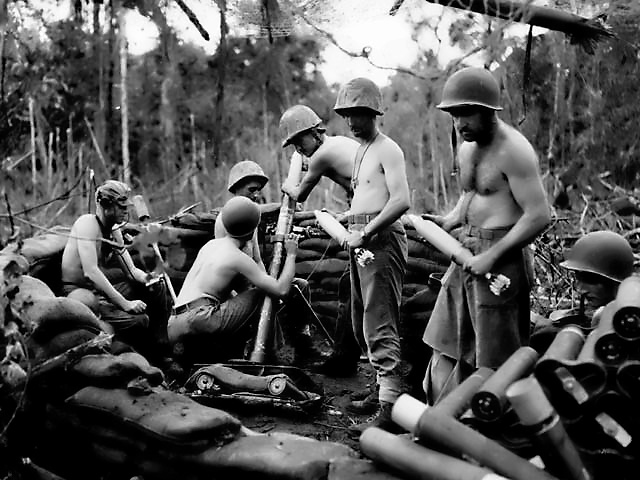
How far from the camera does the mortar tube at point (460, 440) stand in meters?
2.34

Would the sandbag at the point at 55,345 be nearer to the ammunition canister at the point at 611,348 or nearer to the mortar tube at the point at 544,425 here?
the mortar tube at the point at 544,425

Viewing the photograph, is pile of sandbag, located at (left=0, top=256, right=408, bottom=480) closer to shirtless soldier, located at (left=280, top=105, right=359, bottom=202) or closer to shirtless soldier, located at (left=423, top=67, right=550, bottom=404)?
shirtless soldier, located at (left=423, top=67, right=550, bottom=404)

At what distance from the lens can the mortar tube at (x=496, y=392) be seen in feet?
8.05

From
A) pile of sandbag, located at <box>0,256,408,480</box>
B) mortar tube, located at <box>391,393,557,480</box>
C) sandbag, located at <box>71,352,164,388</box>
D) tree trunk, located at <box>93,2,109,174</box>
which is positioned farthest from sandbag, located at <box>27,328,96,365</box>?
tree trunk, located at <box>93,2,109,174</box>

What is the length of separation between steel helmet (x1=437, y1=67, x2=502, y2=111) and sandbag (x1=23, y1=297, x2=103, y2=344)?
2.05 metres

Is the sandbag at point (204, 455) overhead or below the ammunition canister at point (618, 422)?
below

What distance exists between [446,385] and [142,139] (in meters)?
15.1

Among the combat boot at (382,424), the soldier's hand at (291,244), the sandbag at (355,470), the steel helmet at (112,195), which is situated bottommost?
the combat boot at (382,424)

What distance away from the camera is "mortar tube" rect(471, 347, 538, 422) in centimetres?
246

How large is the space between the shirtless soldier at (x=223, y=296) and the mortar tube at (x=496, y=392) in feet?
7.76

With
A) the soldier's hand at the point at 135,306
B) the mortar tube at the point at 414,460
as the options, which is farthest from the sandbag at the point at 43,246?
the mortar tube at the point at 414,460

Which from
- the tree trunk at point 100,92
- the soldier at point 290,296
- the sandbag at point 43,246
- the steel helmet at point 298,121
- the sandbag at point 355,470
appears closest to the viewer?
the sandbag at point 355,470

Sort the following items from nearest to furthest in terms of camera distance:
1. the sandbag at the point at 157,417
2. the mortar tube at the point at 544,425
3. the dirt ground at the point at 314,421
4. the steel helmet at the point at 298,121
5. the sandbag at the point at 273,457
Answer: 1. the mortar tube at the point at 544,425
2. the sandbag at the point at 273,457
3. the sandbag at the point at 157,417
4. the dirt ground at the point at 314,421
5. the steel helmet at the point at 298,121

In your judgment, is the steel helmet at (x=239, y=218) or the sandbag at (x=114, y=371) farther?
the steel helmet at (x=239, y=218)
